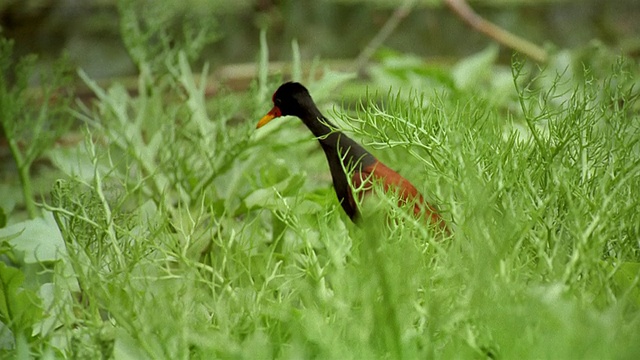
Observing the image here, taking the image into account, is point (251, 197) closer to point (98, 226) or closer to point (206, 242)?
point (206, 242)

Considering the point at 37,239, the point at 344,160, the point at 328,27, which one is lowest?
the point at 37,239

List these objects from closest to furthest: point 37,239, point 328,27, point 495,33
Answer: point 37,239
point 495,33
point 328,27

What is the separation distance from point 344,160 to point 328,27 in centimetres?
195

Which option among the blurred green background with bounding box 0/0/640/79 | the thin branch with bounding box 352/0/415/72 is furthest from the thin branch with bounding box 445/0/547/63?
the blurred green background with bounding box 0/0/640/79

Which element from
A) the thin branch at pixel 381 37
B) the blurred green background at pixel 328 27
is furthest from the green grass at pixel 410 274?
the blurred green background at pixel 328 27

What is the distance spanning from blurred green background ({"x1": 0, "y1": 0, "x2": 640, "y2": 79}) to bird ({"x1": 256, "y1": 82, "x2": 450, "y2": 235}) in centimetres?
167

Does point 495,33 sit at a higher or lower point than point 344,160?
higher

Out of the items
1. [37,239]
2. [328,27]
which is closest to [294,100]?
[37,239]

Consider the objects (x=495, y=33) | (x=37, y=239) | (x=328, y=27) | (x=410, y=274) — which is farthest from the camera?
(x=328, y=27)

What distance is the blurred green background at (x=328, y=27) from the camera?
2230 mm

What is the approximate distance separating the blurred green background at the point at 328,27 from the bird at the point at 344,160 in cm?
167

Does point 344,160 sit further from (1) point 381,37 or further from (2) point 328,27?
(2) point 328,27

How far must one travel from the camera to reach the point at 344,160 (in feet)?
1.71

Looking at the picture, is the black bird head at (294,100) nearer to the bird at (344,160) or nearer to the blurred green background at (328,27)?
the bird at (344,160)
